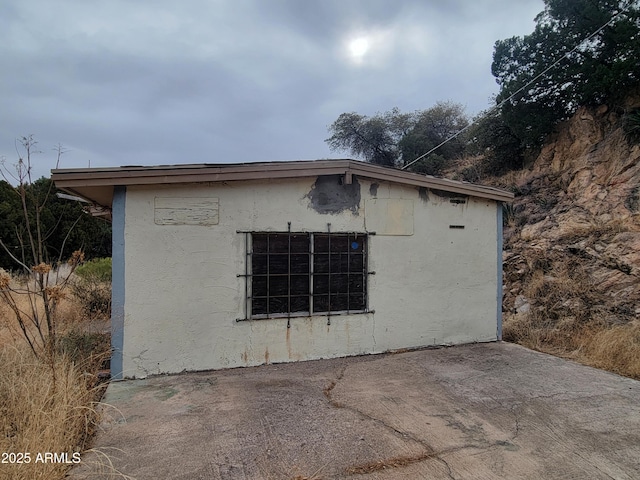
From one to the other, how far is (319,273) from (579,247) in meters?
6.74

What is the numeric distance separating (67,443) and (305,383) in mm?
2351

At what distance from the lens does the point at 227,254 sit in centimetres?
486

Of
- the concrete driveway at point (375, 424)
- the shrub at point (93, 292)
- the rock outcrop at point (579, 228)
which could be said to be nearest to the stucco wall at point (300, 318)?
the concrete driveway at point (375, 424)

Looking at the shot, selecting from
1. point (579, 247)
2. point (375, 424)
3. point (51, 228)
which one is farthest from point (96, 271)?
point (579, 247)

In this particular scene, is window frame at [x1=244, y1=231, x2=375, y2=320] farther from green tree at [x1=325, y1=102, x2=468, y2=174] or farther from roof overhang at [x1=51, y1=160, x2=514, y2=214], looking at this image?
green tree at [x1=325, y1=102, x2=468, y2=174]

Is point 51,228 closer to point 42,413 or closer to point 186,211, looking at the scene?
point 186,211

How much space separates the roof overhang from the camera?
432 cm

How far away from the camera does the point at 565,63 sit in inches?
442

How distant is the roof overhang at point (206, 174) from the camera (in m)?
4.32

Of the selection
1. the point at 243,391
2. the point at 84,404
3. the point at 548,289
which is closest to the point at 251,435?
the point at 243,391

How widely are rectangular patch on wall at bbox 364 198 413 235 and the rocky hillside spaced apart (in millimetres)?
3104

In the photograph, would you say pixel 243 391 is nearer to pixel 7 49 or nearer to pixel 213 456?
pixel 213 456

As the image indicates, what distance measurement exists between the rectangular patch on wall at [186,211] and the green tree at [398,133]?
51.1 ft

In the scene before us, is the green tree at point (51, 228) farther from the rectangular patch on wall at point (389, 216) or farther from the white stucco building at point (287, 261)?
the rectangular patch on wall at point (389, 216)
